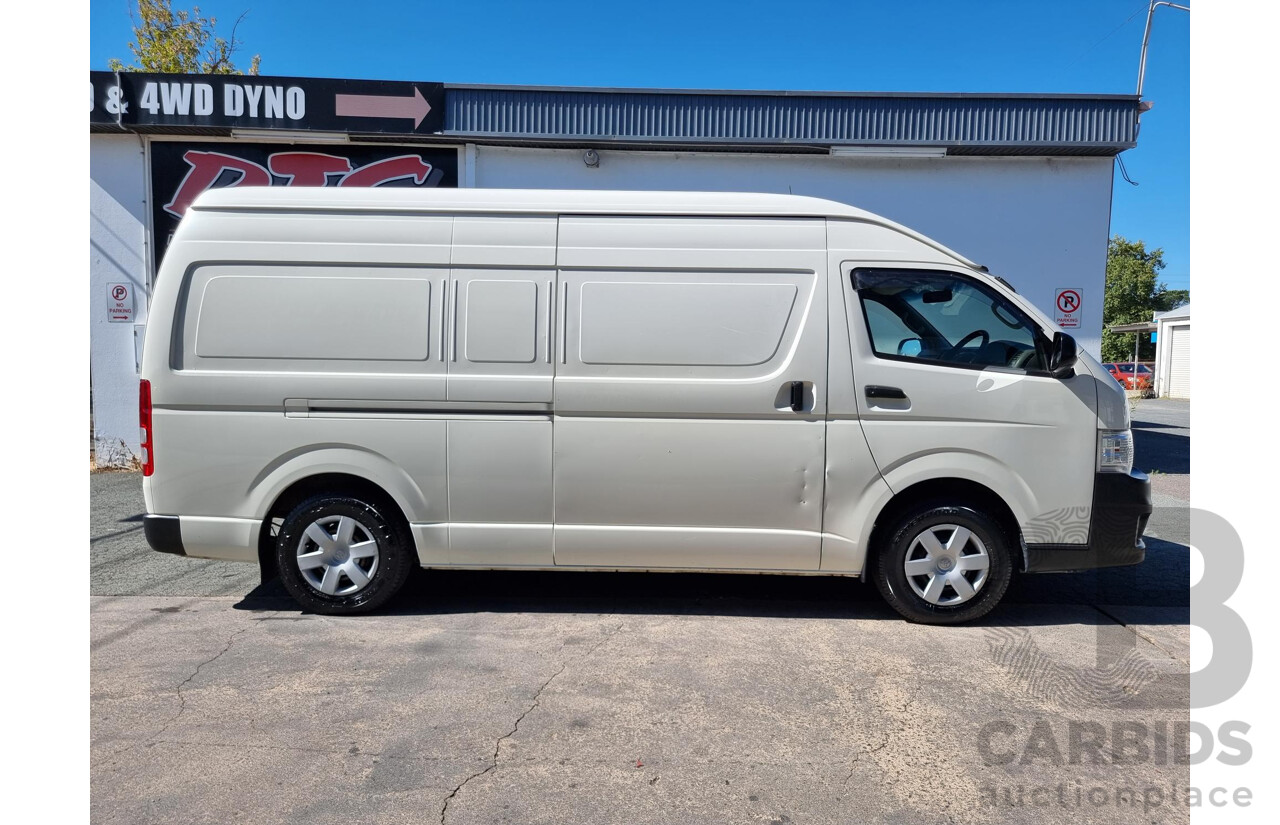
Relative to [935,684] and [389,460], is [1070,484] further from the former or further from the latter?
[389,460]

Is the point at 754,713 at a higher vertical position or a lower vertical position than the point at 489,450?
lower

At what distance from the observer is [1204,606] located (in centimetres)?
496

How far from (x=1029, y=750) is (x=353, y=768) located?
2.82 m

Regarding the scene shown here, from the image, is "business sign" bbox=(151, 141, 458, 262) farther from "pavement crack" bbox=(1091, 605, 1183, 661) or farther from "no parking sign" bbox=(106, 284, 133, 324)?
"pavement crack" bbox=(1091, 605, 1183, 661)

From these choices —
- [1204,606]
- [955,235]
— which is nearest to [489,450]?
[1204,606]

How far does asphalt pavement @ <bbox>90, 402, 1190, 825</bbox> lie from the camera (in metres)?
2.96

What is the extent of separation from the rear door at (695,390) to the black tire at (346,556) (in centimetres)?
110

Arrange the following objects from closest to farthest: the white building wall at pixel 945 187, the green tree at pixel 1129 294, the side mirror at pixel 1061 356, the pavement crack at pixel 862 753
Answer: the pavement crack at pixel 862 753 < the side mirror at pixel 1061 356 < the white building wall at pixel 945 187 < the green tree at pixel 1129 294

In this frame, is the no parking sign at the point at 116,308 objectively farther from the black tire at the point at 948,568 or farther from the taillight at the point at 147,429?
the black tire at the point at 948,568

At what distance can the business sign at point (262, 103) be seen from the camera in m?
9.41

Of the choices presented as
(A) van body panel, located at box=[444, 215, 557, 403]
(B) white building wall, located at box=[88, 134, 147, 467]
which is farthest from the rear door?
(B) white building wall, located at box=[88, 134, 147, 467]

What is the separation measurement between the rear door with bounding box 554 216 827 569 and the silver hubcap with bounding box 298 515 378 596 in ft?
4.19

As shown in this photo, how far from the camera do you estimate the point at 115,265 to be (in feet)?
32.8

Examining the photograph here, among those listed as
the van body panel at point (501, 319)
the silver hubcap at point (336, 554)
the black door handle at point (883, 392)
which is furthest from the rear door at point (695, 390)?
the silver hubcap at point (336, 554)
